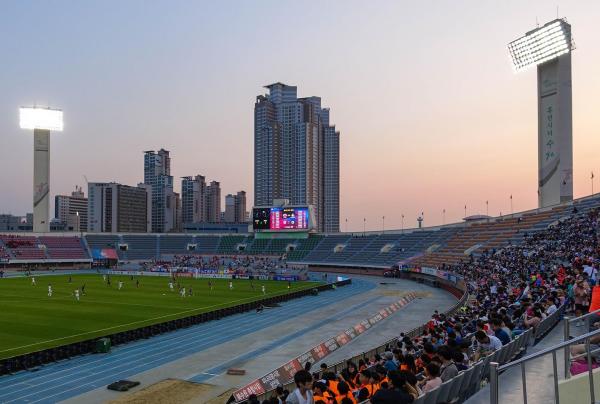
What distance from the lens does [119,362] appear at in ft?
89.2

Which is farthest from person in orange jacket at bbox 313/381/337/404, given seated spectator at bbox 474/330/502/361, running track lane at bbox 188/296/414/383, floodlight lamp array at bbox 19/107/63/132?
floodlight lamp array at bbox 19/107/63/132

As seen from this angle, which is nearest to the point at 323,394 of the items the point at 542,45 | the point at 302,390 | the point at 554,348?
the point at 302,390

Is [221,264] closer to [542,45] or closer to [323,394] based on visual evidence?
[542,45]

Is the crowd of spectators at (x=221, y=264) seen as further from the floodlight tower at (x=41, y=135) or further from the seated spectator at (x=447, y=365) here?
the seated spectator at (x=447, y=365)

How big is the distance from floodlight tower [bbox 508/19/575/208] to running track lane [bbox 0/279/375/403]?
4323cm

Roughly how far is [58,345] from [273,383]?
1573 centimetres

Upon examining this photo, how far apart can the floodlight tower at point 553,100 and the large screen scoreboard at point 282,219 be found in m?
44.5

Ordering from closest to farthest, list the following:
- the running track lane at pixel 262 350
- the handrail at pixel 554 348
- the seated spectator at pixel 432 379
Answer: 1. the handrail at pixel 554 348
2. the seated spectator at pixel 432 379
3. the running track lane at pixel 262 350

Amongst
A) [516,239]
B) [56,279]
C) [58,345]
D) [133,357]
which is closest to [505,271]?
[516,239]

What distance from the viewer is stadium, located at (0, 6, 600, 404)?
33.1 ft

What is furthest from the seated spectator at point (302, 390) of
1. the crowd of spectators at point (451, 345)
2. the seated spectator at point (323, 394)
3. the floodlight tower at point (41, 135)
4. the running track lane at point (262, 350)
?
the floodlight tower at point (41, 135)

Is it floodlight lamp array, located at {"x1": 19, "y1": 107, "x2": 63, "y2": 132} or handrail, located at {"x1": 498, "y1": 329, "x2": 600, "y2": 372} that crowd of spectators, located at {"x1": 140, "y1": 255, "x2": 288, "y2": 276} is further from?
handrail, located at {"x1": 498, "y1": 329, "x2": 600, "y2": 372}

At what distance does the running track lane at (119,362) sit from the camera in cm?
2219

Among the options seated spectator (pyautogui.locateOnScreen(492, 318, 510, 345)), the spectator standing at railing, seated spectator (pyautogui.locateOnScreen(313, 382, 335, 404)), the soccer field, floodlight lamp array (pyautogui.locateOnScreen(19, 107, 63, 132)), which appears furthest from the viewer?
floodlight lamp array (pyautogui.locateOnScreen(19, 107, 63, 132))
